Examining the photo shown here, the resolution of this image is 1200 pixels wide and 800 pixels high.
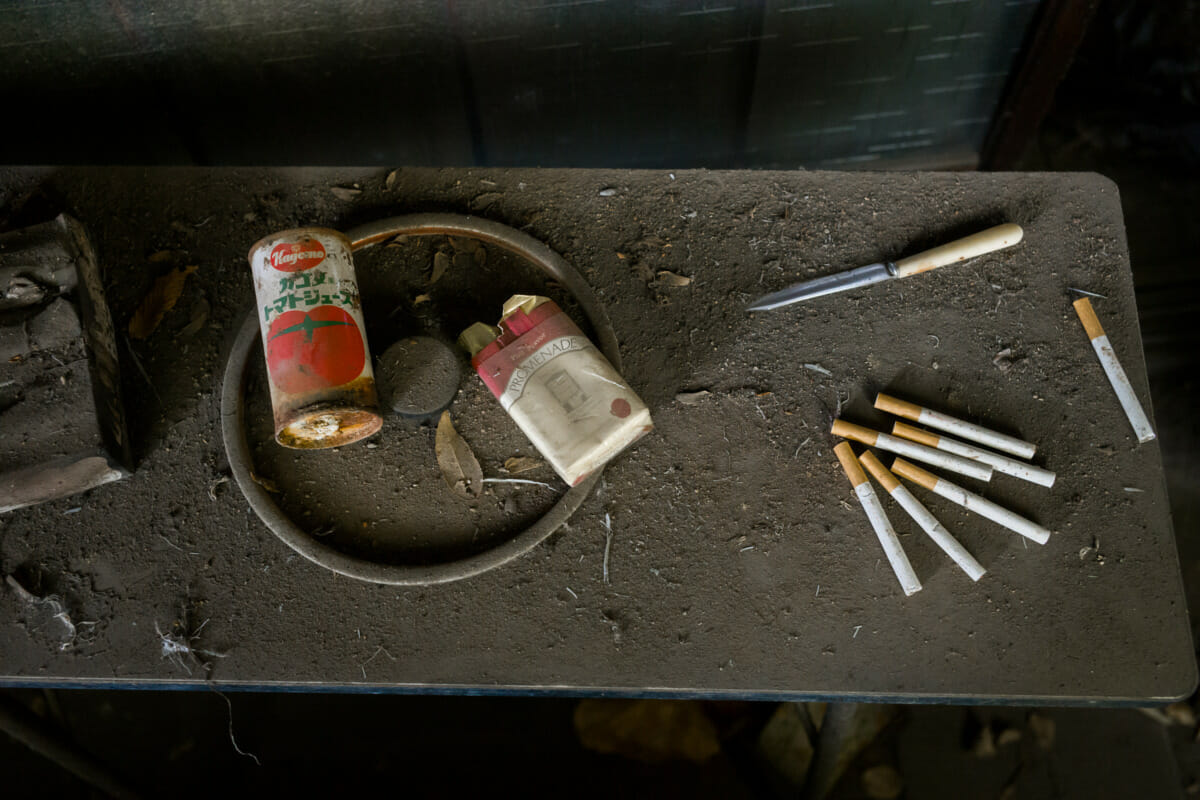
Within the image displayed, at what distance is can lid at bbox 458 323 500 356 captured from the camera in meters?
1.54

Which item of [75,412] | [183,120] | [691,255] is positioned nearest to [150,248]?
[75,412]

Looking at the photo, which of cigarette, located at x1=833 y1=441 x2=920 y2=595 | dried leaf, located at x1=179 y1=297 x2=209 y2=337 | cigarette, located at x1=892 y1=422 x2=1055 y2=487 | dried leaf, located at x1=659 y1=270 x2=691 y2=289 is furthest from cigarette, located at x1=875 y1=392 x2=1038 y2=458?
dried leaf, located at x1=179 y1=297 x2=209 y2=337

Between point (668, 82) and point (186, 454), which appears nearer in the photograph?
point (186, 454)

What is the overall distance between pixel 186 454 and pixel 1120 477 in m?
1.95

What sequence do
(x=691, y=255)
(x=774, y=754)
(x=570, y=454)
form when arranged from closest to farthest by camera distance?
(x=570, y=454), (x=691, y=255), (x=774, y=754)

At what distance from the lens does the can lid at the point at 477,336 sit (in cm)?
154

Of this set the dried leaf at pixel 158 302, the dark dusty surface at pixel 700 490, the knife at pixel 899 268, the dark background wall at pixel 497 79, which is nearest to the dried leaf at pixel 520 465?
the dark dusty surface at pixel 700 490

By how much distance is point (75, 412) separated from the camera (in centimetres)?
148

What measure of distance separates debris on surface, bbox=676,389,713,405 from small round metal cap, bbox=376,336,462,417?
47 cm

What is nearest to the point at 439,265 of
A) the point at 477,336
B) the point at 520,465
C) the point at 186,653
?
the point at 477,336

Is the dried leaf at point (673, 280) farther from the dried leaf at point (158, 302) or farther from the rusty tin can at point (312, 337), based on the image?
the dried leaf at point (158, 302)

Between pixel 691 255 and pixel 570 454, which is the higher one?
pixel 691 255

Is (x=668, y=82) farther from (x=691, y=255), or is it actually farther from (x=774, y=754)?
(x=774, y=754)

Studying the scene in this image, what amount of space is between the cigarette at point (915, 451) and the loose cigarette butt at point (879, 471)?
0.03 meters
